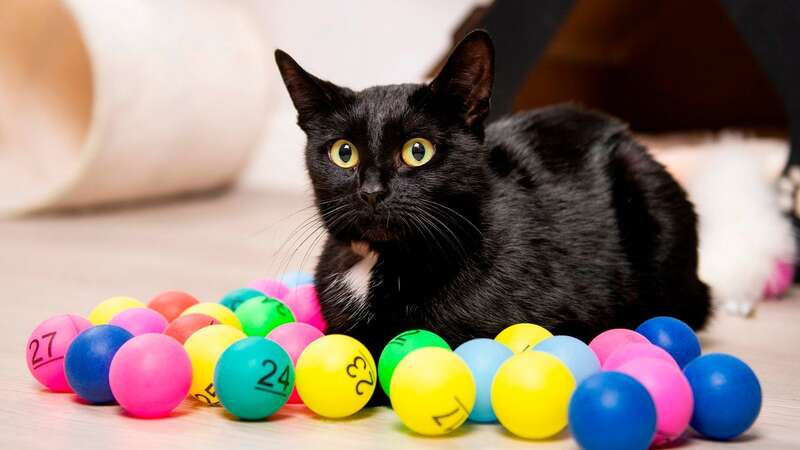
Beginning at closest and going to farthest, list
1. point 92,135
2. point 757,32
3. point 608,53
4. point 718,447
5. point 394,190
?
point 718,447 → point 394,190 → point 757,32 → point 92,135 → point 608,53

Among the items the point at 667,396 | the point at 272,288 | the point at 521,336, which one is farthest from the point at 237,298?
the point at 667,396

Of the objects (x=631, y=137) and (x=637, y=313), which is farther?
(x=631, y=137)

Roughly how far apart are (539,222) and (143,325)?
24.9 inches

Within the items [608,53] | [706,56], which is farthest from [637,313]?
[706,56]

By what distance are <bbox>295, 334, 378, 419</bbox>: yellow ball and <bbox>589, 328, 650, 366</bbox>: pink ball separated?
353 mm

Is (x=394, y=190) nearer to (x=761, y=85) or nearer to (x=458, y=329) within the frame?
(x=458, y=329)

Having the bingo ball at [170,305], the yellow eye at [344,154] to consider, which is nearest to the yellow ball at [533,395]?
the yellow eye at [344,154]

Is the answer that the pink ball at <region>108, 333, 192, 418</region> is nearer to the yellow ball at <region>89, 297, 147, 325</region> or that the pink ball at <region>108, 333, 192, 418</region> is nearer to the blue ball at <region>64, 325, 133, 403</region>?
the blue ball at <region>64, 325, 133, 403</region>

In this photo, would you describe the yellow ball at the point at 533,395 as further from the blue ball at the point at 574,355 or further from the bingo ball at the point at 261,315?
the bingo ball at the point at 261,315

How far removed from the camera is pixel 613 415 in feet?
3.34

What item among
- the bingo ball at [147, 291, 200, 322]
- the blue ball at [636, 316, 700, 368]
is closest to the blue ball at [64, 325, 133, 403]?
the bingo ball at [147, 291, 200, 322]

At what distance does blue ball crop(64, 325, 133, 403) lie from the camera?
1240 mm

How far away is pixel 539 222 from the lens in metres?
1.47

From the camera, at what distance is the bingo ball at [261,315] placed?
1560mm
